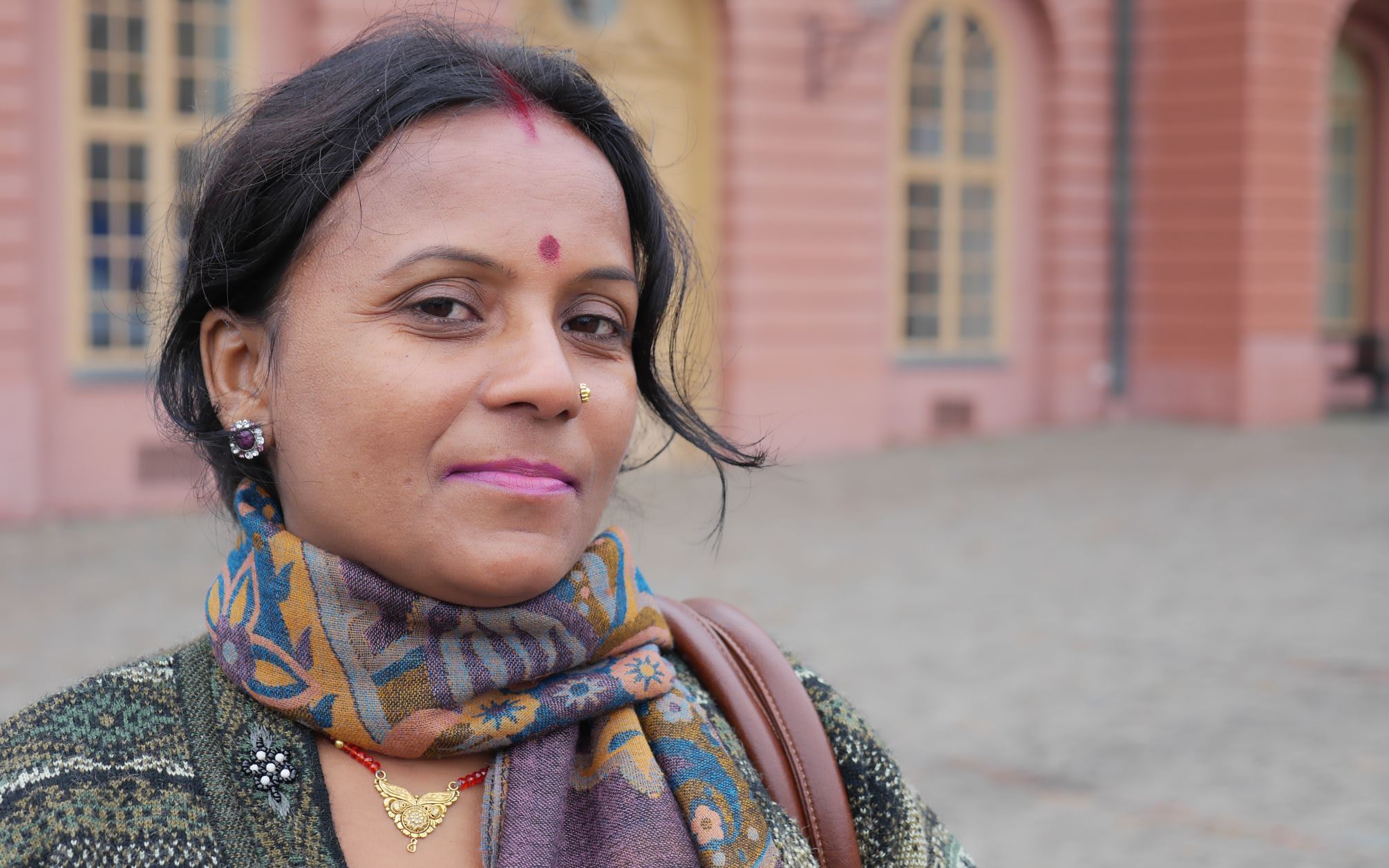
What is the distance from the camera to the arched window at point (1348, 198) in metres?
18.6

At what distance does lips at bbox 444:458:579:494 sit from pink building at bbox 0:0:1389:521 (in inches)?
380

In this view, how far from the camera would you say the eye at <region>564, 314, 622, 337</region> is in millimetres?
1744

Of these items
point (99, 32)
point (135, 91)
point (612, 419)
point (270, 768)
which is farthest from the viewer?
point (135, 91)

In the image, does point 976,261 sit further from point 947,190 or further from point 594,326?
point 594,326

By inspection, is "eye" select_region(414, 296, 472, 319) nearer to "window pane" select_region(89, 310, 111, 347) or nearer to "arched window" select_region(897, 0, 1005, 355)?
"window pane" select_region(89, 310, 111, 347)

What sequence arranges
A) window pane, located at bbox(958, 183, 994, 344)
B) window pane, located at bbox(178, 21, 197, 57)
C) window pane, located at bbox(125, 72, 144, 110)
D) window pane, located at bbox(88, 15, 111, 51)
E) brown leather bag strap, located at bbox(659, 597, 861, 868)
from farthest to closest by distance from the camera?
window pane, located at bbox(958, 183, 994, 344) → window pane, located at bbox(178, 21, 197, 57) → window pane, located at bbox(125, 72, 144, 110) → window pane, located at bbox(88, 15, 111, 51) → brown leather bag strap, located at bbox(659, 597, 861, 868)

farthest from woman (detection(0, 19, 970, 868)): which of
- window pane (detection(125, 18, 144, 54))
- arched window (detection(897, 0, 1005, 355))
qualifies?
arched window (detection(897, 0, 1005, 355))

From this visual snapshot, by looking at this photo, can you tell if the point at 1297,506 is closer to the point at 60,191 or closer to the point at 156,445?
the point at 156,445

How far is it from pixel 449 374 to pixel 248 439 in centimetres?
27

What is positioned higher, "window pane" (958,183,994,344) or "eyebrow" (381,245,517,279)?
"window pane" (958,183,994,344)

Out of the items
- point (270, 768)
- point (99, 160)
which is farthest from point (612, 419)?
point (99, 160)

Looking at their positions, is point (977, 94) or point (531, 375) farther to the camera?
point (977, 94)

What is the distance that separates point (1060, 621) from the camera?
722 centimetres

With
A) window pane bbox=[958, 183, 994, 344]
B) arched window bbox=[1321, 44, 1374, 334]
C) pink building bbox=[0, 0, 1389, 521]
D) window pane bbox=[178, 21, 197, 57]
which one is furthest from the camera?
arched window bbox=[1321, 44, 1374, 334]
